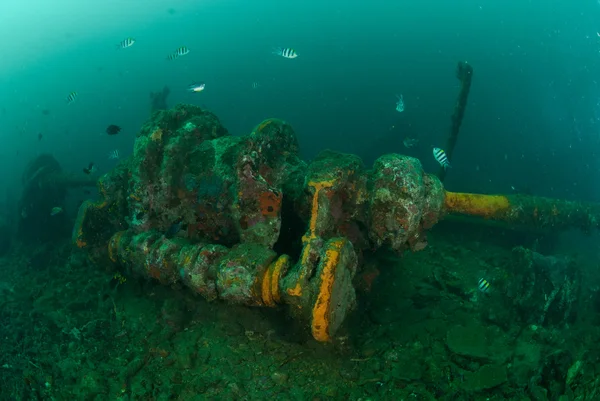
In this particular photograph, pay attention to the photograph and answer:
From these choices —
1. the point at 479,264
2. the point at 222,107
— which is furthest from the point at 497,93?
the point at 479,264

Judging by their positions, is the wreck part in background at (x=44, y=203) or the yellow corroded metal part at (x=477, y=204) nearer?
the yellow corroded metal part at (x=477, y=204)

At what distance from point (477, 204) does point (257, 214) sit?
4.06m

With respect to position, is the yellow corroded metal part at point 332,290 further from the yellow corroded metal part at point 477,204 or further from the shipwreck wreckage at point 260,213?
the yellow corroded metal part at point 477,204

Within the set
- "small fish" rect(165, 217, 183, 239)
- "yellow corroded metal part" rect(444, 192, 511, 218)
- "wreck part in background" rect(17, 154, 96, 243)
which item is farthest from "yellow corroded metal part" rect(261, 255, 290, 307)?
"wreck part in background" rect(17, 154, 96, 243)

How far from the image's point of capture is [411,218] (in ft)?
15.5

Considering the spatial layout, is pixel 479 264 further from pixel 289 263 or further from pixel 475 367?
pixel 289 263

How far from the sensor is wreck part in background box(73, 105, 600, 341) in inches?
172

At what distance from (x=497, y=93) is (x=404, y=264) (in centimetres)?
5177

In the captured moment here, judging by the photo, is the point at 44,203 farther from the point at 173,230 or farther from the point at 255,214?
the point at 255,214

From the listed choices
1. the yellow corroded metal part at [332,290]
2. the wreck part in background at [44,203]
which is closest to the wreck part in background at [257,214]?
the yellow corroded metal part at [332,290]

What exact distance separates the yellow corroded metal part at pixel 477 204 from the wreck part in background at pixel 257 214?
1.3 inches

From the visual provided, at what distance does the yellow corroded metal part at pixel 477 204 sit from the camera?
5.96 metres

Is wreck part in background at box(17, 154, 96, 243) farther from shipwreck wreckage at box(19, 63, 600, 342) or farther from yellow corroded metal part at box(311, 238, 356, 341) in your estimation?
yellow corroded metal part at box(311, 238, 356, 341)

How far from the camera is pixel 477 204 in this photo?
20.7 feet
